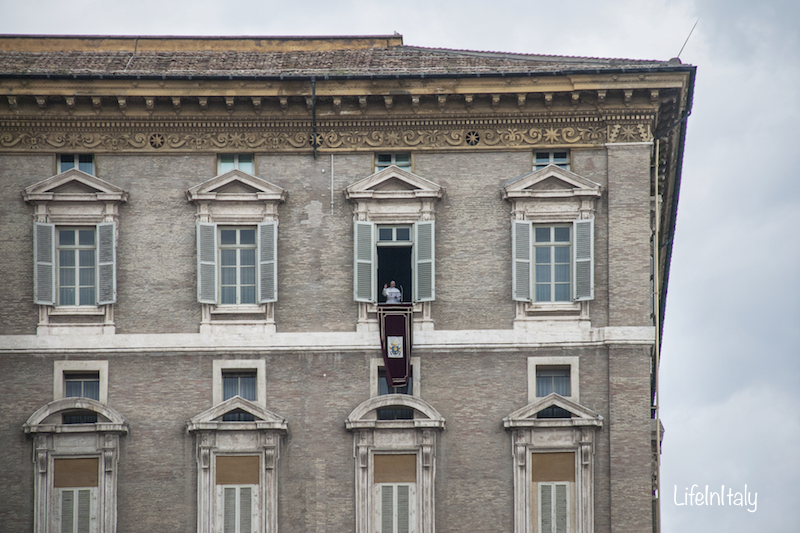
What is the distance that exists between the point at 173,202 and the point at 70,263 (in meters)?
2.82

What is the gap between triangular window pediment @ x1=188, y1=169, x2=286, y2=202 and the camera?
3266 cm

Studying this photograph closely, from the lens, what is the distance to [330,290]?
32.5 meters

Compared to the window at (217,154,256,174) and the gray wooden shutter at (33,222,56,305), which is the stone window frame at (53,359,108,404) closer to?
the gray wooden shutter at (33,222,56,305)

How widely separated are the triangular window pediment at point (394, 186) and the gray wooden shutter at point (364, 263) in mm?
742

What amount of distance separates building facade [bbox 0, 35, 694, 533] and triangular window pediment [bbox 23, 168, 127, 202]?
6 cm

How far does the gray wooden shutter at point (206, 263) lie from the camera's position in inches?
1272

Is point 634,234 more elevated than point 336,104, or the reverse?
point 336,104

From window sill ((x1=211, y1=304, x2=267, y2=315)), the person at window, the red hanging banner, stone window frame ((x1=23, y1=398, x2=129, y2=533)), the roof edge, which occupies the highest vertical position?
the roof edge

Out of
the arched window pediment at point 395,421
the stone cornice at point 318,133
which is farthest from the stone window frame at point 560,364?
the stone cornice at point 318,133

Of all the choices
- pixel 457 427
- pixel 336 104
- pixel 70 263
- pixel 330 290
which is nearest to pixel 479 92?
pixel 336 104

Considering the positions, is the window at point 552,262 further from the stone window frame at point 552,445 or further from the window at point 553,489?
the window at point 553,489

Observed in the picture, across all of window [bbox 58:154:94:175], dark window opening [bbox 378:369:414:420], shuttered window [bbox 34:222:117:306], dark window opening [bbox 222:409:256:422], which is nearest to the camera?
dark window opening [bbox 222:409:256:422]

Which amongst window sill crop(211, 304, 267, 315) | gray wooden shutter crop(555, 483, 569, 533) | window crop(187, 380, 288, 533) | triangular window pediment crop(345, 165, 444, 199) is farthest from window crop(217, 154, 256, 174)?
gray wooden shutter crop(555, 483, 569, 533)

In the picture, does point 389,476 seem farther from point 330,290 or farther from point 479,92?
point 479,92
